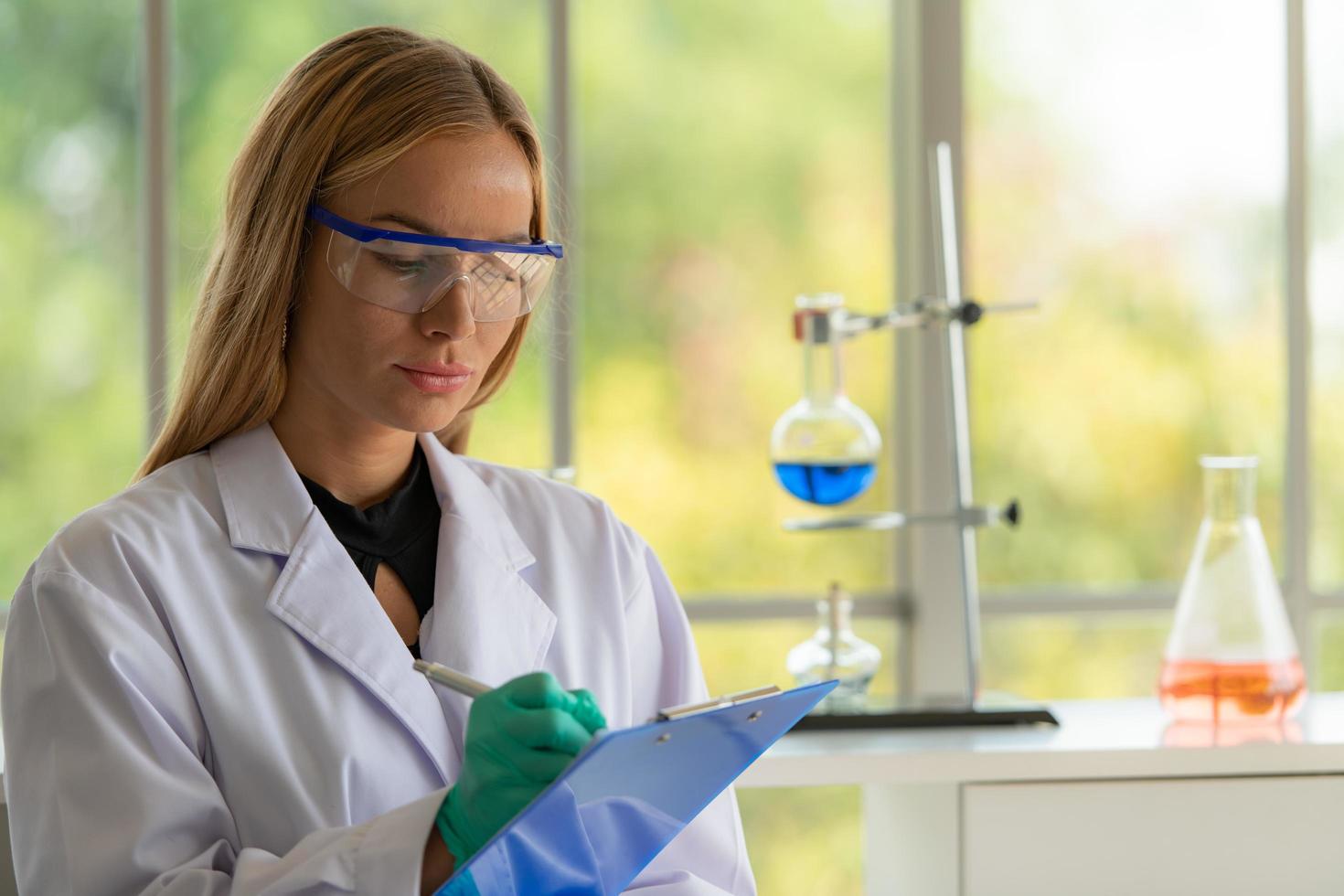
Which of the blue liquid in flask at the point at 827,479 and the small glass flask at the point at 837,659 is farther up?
the blue liquid in flask at the point at 827,479

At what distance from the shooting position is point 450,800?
1.13 meters

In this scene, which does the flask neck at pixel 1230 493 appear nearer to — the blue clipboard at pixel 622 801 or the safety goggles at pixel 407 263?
the blue clipboard at pixel 622 801

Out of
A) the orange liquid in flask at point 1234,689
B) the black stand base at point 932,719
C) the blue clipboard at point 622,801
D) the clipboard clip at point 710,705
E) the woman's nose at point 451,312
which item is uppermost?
the woman's nose at point 451,312

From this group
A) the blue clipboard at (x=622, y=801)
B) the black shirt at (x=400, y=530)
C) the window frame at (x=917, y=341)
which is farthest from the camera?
the window frame at (x=917, y=341)

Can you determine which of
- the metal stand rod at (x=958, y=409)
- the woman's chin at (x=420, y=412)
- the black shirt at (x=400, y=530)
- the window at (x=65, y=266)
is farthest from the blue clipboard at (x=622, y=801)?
the window at (x=65, y=266)

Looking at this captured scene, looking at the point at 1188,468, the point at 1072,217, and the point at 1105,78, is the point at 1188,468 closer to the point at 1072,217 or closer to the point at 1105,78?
the point at 1072,217

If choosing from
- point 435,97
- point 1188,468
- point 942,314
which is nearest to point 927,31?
point 1188,468

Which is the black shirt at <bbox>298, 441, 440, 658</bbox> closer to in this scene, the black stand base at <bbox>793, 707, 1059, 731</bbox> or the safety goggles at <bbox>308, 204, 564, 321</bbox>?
the safety goggles at <bbox>308, 204, 564, 321</bbox>

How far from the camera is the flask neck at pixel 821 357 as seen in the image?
6.54 ft

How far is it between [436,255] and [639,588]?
0.44 m

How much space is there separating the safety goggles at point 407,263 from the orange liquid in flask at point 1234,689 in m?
1.10

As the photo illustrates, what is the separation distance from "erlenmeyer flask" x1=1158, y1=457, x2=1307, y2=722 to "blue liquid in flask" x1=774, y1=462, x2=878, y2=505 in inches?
17.2

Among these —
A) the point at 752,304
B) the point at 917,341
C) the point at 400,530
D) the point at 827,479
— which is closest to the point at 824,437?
the point at 827,479

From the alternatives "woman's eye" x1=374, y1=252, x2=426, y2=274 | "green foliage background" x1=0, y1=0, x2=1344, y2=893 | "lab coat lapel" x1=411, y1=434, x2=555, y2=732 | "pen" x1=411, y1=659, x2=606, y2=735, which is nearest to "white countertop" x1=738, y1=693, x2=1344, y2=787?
"lab coat lapel" x1=411, y1=434, x2=555, y2=732
